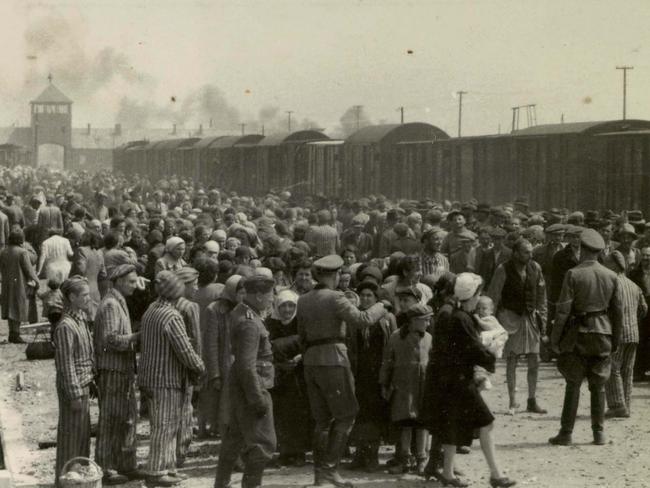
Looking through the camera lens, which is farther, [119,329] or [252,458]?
[119,329]

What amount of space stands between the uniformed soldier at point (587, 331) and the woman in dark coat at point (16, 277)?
9.48 meters

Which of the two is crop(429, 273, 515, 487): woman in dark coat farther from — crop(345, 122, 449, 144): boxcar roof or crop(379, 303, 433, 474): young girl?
crop(345, 122, 449, 144): boxcar roof

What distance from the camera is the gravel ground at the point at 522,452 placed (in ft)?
29.0

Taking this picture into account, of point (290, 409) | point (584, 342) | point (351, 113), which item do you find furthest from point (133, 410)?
point (351, 113)

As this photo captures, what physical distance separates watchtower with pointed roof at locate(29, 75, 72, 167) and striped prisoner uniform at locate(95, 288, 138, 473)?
99902 millimetres

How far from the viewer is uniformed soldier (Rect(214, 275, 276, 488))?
7.75 m

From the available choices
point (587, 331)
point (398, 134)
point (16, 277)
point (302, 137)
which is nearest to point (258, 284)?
point (587, 331)

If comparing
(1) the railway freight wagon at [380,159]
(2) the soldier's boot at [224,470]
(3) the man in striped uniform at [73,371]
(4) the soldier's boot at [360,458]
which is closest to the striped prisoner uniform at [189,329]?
(3) the man in striped uniform at [73,371]

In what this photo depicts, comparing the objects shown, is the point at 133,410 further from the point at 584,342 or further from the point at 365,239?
the point at 365,239

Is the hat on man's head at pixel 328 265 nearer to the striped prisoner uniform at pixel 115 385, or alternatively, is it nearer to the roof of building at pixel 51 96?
the striped prisoner uniform at pixel 115 385

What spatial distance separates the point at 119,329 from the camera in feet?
28.8

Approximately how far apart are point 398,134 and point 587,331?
2589 centimetres

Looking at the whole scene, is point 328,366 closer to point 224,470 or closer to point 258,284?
point 258,284

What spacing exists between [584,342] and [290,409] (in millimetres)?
2666
